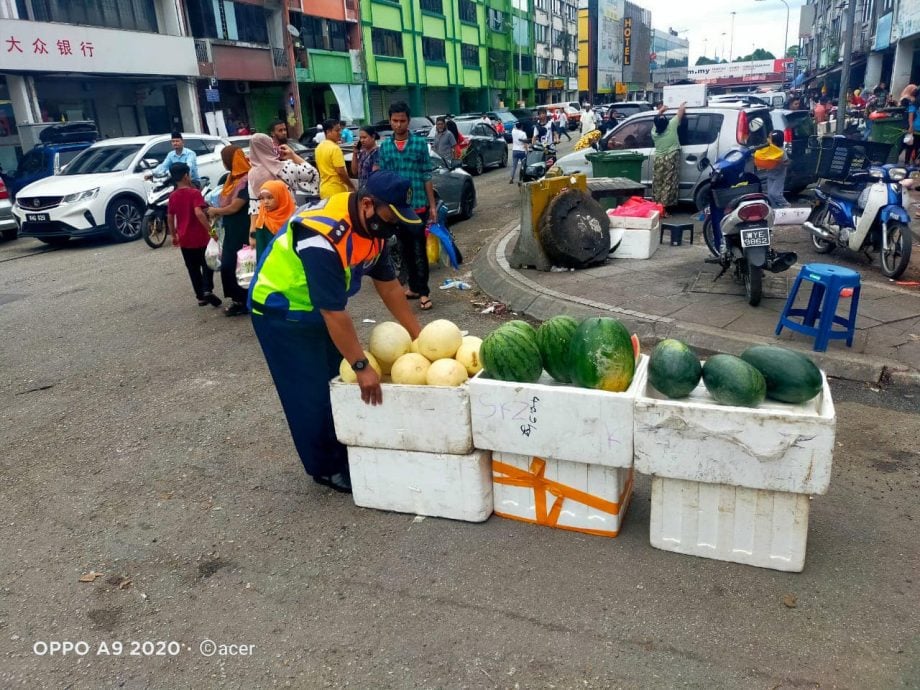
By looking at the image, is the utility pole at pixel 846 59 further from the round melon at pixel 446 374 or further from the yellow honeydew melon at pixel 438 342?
the round melon at pixel 446 374

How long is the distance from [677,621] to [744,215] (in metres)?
4.38

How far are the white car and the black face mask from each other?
10.5 m

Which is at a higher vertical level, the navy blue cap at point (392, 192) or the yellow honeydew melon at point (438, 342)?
the navy blue cap at point (392, 192)

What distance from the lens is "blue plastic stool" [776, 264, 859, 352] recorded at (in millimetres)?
4973

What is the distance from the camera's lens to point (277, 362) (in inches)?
138

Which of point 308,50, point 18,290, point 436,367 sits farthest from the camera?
point 308,50

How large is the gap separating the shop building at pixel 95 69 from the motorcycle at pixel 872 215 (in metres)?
19.9

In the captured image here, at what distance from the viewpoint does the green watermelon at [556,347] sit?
318cm

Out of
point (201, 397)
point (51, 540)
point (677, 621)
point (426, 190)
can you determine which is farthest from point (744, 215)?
point (51, 540)

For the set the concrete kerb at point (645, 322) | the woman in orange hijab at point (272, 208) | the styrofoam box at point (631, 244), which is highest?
the woman in orange hijab at point (272, 208)

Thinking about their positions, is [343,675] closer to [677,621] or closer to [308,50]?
[677,621]

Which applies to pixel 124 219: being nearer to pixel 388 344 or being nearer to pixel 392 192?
pixel 388 344

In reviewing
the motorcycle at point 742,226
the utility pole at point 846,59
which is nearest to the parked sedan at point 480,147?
the utility pole at point 846,59

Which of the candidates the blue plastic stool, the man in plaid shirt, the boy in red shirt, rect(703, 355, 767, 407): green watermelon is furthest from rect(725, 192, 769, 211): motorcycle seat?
the boy in red shirt
